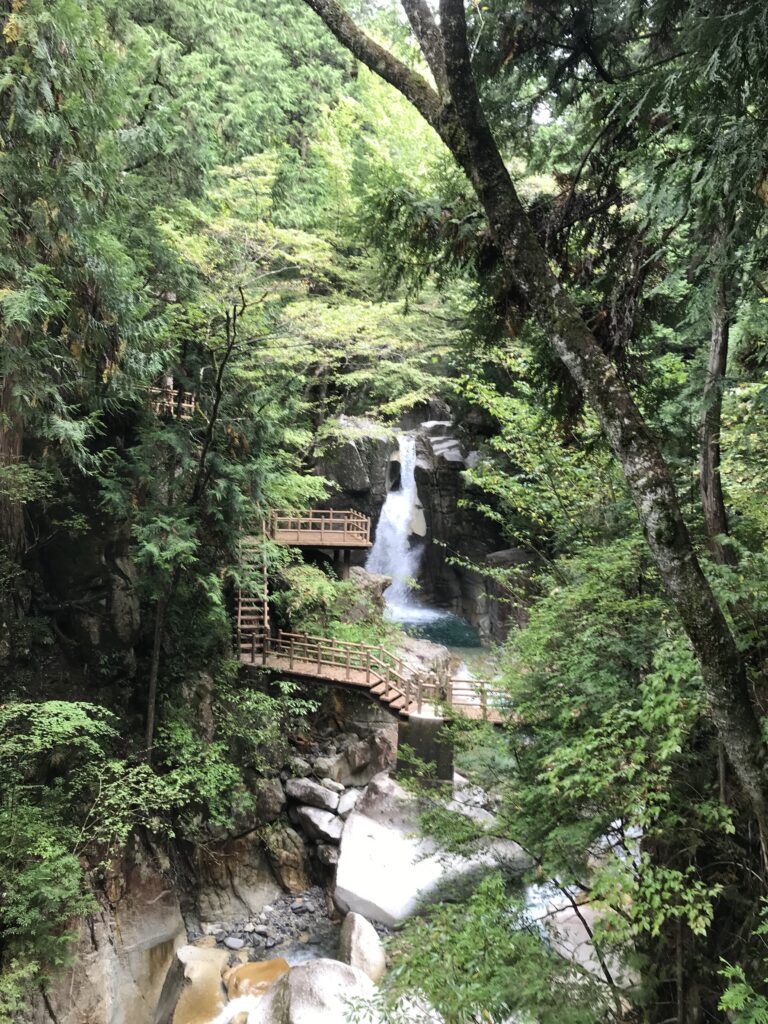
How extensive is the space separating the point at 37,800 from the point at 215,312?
6830mm

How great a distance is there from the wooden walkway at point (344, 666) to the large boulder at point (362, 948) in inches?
129

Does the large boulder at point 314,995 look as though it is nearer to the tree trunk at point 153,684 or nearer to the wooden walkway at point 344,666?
the tree trunk at point 153,684

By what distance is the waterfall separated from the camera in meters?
20.6

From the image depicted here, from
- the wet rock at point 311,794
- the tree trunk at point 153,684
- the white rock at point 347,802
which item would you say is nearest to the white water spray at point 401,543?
the white rock at point 347,802

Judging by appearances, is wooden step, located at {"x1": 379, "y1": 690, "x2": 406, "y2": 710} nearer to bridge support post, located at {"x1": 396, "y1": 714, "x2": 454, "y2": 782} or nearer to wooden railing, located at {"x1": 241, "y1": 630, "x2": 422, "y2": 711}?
wooden railing, located at {"x1": 241, "y1": 630, "x2": 422, "y2": 711}

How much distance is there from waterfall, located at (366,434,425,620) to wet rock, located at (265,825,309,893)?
35.3 feet

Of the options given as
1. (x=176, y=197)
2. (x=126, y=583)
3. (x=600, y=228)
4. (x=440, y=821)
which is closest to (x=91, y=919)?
(x=126, y=583)

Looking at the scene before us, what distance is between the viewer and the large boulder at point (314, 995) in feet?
19.4

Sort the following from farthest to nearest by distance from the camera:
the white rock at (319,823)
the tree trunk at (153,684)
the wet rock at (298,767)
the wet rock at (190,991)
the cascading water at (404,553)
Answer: the cascading water at (404,553) < the wet rock at (298,767) < the white rock at (319,823) < the tree trunk at (153,684) < the wet rock at (190,991)

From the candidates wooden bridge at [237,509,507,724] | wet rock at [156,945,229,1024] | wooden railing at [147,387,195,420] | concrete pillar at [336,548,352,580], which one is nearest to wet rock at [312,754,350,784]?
wooden bridge at [237,509,507,724]

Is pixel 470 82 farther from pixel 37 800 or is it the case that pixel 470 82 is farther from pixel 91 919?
pixel 91 919

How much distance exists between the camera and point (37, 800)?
6766 millimetres

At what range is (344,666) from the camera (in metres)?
11.3

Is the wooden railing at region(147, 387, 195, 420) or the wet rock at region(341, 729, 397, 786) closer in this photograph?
the wooden railing at region(147, 387, 195, 420)
